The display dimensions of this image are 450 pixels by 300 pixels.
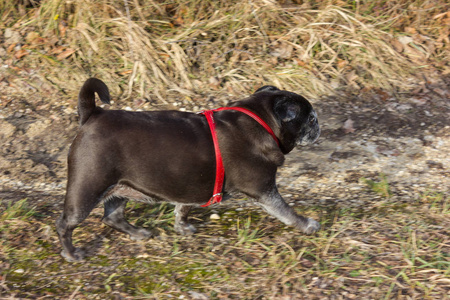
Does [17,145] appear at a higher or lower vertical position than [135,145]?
lower

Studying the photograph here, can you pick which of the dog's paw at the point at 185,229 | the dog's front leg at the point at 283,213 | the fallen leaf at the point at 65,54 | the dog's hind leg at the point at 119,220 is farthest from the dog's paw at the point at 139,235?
the fallen leaf at the point at 65,54

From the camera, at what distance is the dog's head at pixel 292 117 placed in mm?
4086

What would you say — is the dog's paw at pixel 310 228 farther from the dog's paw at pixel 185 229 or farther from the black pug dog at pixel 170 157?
the dog's paw at pixel 185 229

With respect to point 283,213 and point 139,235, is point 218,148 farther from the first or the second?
point 139,235

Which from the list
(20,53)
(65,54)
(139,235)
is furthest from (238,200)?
(20,53)

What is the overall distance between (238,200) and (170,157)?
1369 mm

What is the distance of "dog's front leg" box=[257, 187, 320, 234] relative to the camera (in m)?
4.07

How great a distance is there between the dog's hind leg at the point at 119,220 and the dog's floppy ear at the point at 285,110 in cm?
146

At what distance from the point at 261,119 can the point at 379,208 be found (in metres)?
1.43

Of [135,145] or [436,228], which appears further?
[436,228]

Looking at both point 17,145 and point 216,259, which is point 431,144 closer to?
point 216,259

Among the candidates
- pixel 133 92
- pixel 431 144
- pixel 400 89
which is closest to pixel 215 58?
pixel 133 92

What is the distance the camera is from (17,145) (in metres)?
5.89

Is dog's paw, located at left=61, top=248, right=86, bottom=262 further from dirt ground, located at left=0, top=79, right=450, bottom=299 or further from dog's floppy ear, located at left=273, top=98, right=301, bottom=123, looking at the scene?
dog's floppy ear, located at left=273, top=98, right=301, bottom=123
